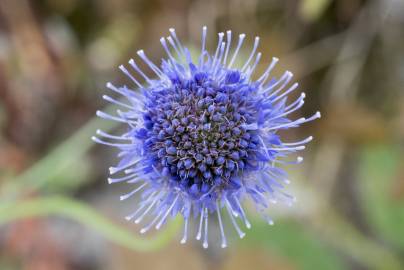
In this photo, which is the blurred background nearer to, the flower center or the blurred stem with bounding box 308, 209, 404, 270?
the blurred stem with bounding box 308, 209, 404, 270

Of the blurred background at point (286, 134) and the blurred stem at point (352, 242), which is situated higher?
the blurred background at point (286, 134)

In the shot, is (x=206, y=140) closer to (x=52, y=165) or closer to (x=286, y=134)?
(x=52, y=165)

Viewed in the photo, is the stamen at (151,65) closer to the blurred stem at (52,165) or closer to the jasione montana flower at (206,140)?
the jasione montana flower at (206,140)

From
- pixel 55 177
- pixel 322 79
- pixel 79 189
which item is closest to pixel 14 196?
pixel 55 177

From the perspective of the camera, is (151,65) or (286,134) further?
(286,134)

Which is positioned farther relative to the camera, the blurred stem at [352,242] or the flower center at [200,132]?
the blurred stem at [352,242]

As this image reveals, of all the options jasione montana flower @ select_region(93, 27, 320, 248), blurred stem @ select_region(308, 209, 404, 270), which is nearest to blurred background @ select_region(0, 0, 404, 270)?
blurred stem @ select_region(308, 209, 404, 270)

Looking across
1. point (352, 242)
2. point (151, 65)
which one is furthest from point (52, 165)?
point (352, 242)

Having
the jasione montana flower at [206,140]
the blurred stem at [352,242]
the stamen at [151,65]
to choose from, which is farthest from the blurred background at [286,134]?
the stamen at [151,65]
